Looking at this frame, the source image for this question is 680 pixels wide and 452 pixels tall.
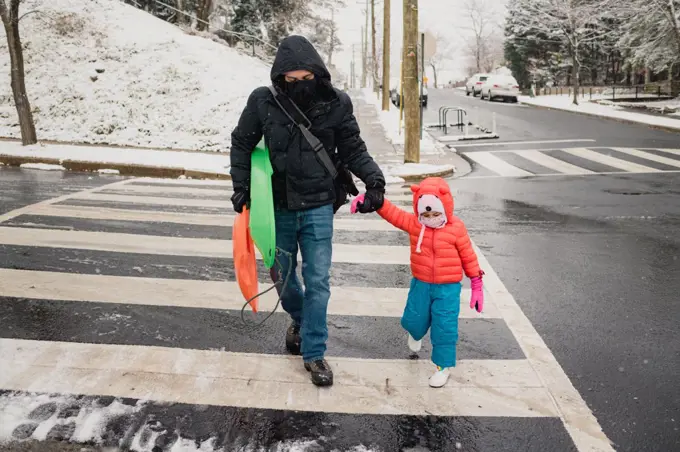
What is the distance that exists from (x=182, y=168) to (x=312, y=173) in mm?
8622

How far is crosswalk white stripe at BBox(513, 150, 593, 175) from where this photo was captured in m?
12.0

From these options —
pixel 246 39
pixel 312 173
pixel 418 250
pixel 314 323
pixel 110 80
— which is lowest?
pixel 314 323

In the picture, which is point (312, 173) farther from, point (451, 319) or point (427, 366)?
point (427, 366)

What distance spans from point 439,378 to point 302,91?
180 cm

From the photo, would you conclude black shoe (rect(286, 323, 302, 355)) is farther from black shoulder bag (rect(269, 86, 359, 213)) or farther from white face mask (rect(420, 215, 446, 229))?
white face mask (rect(420, 215, 446, 229))

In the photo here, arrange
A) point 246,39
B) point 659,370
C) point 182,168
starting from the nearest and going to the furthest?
point 659,370 < point 182,168 < point 246,39

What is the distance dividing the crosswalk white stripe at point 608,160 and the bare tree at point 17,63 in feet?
41.8

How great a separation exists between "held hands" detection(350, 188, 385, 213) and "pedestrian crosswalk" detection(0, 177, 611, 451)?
1.00m

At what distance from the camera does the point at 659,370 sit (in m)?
3.61

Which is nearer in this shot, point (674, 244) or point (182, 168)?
point (674, 244)

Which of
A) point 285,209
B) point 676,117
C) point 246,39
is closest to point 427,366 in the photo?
point 285,209

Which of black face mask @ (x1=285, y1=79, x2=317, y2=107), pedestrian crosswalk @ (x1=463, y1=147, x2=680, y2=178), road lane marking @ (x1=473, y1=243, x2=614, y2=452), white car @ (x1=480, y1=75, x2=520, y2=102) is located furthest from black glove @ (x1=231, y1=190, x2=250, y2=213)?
white car @ (x1=480, y1=75, x2=520, y2=102)

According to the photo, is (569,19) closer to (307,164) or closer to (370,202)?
(370,202)

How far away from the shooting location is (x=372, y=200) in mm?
3430
